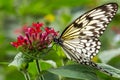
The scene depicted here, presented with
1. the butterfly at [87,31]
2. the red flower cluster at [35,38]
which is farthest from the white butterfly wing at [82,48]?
the red flower cluster at [35,38]

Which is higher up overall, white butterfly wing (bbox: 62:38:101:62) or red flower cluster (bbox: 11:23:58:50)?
red flower cluster (bbox: 11:23:58:50)

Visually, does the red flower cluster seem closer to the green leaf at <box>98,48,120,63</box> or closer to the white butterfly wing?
the white butterfly wing

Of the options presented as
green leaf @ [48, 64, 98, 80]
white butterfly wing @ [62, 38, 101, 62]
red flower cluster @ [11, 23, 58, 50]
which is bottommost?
green leaf @ [48, 64, 98, 80]

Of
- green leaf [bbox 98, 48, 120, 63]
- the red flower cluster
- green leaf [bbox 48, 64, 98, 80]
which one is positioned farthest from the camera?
green leaf [bbox 98, 48, 120, 63]

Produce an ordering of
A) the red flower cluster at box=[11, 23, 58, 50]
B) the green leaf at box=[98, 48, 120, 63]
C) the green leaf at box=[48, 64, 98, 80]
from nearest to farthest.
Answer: the green leaf at box=[48, 64, 98, 80] < the red flower cluster at box=[11, 23, 58, 50] < the green leaf at box=[98, 48, 120, 63]

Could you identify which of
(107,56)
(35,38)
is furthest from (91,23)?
(107,56)

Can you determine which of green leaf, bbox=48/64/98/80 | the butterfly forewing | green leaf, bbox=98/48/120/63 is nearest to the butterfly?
the butterfly forewing

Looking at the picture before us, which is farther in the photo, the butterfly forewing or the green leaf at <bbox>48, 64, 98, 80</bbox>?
the butterfly forewing
